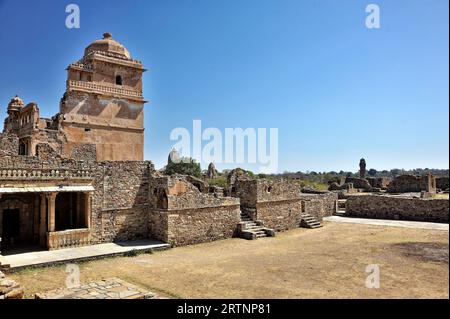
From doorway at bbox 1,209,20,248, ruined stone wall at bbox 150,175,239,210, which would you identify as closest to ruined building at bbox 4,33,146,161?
doorway at bbox 1,209,20,248

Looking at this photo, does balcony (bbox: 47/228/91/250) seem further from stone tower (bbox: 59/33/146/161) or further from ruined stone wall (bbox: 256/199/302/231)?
stone tower (bbox: 59/33/146/161)

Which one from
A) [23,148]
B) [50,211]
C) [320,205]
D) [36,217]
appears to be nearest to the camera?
[50,211]

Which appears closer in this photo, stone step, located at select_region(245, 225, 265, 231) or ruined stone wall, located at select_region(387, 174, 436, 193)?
stone step, located at select_region(245, 225, 265, 231)

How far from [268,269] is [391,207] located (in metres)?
14.8

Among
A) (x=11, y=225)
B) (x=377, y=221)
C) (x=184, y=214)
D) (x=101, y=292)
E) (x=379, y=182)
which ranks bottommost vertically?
(x=377, y=221)

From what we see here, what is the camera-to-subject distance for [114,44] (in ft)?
88.1

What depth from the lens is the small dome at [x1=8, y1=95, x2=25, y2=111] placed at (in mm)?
25000

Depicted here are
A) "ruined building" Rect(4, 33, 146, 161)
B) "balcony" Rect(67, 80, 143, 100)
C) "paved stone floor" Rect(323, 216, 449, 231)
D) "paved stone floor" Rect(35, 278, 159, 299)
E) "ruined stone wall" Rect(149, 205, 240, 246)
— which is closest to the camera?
"paved stone floor" Rect(35, 278, 159, 299)


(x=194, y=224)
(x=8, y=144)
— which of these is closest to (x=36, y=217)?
(x=8, y=144)

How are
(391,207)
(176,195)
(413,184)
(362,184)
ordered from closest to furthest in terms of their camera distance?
(176,195)
(391,207)
(413,184)
(362,184)

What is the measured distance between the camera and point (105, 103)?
25.8 metres

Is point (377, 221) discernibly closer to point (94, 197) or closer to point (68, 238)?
point (94, 197)

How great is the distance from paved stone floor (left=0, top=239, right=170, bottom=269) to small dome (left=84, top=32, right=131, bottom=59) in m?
17.2
